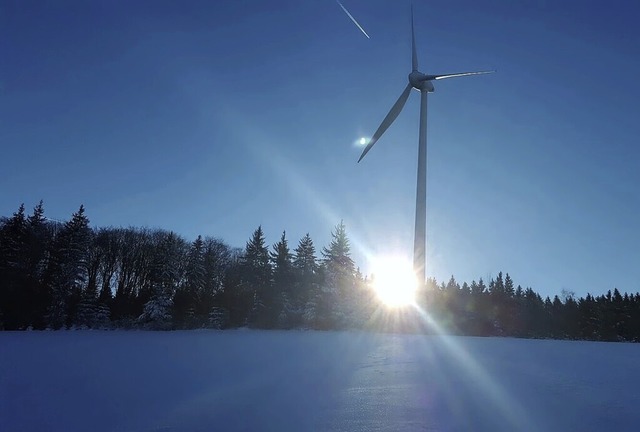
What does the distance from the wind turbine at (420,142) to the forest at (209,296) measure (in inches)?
135

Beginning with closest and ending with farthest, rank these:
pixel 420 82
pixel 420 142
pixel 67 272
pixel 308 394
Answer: pixel 308 394 < pixel 420 142 < pixel 420 82 < pixel 67 272

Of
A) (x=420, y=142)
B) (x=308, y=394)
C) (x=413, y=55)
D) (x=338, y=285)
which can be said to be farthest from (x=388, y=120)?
(x=308, y=394)

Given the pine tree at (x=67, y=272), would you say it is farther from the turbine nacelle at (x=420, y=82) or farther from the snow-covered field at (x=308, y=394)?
the turbine nacelle at (x=420, y=82)

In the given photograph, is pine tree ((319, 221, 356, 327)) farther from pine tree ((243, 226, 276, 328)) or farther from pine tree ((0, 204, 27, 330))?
pine tree ((0, 204, 27, 330))

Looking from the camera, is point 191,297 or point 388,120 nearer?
point 388,120

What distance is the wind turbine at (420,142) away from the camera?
32.6 m

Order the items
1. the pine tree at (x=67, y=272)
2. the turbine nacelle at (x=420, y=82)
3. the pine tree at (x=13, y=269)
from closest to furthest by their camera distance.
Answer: the pine tree at (x=13, y=269)
the turbine nacelle at (x=420, y=82)
the pine tree at (x=67, y=272)

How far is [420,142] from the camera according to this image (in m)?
36.8

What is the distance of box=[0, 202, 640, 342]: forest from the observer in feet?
140

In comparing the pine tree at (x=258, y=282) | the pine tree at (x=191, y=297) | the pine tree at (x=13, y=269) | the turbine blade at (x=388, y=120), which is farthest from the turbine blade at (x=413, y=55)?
the pine tree at (x=13, y=269)

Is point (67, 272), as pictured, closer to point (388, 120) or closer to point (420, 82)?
point (388, 120)

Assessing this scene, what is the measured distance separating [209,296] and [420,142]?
30.8m

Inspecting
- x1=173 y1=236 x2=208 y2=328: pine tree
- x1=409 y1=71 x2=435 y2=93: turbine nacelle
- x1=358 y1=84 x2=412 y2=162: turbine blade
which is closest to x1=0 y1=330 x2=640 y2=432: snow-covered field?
x1=358 y1=84 x2=412 y2=162: turbine blade

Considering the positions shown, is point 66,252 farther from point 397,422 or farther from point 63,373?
point 397,422
